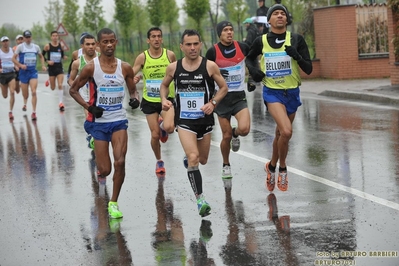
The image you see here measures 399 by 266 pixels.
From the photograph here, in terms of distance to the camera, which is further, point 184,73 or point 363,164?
point 363,164

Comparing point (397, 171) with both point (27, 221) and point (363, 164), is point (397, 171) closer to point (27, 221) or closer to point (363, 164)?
point (363, 164)

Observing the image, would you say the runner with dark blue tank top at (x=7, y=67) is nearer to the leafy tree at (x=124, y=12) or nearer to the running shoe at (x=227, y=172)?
the running shoe at (x=227, y=172)

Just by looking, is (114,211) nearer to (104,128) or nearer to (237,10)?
(104,128)

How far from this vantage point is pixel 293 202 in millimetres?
9266

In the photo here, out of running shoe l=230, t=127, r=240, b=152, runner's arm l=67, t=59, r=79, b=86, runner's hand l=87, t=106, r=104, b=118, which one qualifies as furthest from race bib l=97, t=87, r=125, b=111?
runner's arm l=67, t=59, r=79, b=86

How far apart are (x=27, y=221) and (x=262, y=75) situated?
3069 mm

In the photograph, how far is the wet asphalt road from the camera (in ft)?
24.3

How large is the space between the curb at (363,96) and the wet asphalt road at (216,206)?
3254 mm

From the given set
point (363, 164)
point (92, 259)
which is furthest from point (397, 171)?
point (92, 259)

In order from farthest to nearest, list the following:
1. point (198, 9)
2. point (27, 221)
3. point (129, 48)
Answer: point (129, 48) < point (198, 9) < point (27, 221)

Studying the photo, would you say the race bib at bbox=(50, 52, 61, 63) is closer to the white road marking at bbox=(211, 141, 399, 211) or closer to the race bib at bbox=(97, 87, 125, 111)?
the white road marking at bbox=(211, 141, 399, 211)

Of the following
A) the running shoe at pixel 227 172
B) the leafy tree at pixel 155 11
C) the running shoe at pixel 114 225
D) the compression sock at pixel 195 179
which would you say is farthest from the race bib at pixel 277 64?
the leafy tree at pixel 155 11

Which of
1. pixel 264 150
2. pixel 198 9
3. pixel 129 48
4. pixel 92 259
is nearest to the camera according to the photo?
pixel 92 259

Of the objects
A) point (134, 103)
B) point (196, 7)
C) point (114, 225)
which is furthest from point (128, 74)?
point (196, 7)
